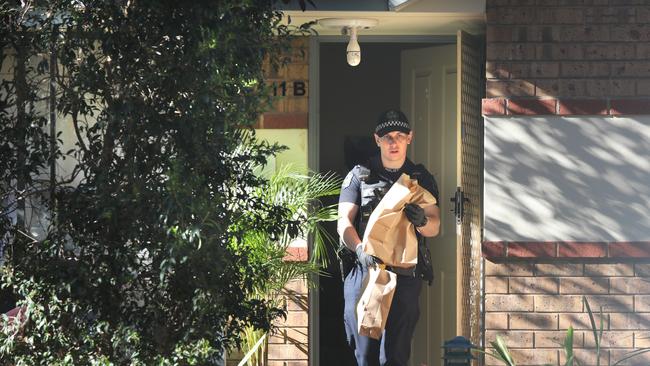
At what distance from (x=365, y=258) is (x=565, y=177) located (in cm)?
176

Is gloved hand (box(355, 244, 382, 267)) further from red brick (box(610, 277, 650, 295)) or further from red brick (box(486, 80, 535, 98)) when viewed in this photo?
red brick (box(610, 277, 650, 295))

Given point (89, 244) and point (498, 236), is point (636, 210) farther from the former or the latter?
→ point (89, 244)

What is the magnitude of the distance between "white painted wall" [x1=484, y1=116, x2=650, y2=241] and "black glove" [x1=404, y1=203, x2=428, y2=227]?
3.51 feet

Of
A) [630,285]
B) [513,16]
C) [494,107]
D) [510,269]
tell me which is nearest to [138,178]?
[494,107]

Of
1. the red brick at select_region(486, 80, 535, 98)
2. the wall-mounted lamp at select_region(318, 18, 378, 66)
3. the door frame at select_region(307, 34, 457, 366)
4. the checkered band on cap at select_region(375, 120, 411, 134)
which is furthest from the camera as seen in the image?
the door frame at select_region(307, 34, 457, 366)

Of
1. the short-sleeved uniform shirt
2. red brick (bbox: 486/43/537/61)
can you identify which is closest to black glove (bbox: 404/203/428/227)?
the short-sleeved uniform shirt

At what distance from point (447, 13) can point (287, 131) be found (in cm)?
145

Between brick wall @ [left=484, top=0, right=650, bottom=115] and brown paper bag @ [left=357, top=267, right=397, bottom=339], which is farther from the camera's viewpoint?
brick wall @ [left=484, top=0, right=650, bottom=115]

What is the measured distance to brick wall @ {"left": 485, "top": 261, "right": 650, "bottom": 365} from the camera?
773 centimetres

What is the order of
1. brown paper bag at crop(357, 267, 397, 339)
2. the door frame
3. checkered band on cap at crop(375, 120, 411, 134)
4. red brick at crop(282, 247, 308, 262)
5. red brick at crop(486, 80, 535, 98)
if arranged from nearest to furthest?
brown paper bag at crop(357, 267, 397, 339)
checkered band on cap at crop(375, 120, 411, 134)
red brick at crop(486, 80, 535, 98)
red brick at crop(282, 247, 308, 262)
the door frame

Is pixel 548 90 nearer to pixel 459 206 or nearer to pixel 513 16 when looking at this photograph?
pixel 513 16

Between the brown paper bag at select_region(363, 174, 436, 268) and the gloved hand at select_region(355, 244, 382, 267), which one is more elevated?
the brown paper bag at select_region(363, 174, 436, 268)

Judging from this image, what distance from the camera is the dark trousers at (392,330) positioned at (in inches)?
269

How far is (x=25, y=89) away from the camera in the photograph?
16.5 feet
